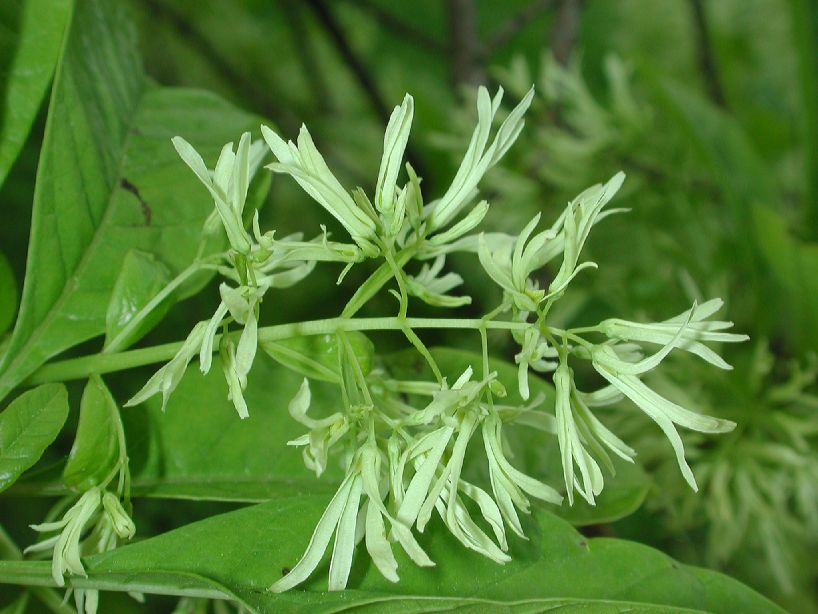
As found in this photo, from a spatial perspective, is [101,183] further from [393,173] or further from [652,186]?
[652,186]

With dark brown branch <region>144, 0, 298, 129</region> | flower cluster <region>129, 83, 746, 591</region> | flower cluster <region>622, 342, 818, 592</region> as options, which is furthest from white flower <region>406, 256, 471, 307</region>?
dark brown branch <region>144, 0, 298, 129</region>

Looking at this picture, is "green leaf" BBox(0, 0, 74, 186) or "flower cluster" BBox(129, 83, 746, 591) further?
"green leaf" BBox(0, 0, 74, 186)

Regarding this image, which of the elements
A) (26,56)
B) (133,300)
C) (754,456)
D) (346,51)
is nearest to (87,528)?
(133,300)

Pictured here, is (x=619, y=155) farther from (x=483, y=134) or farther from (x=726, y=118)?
(x=483, y=134)

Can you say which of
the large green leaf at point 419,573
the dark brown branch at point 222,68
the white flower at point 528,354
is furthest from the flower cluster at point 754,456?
the dark brown branch at point 222,68

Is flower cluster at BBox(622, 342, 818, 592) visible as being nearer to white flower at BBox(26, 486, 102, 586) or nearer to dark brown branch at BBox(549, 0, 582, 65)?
dark brown branch at BBox(549, 0, 582, 65)

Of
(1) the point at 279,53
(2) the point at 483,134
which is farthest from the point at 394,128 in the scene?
(1) the point at 279,53

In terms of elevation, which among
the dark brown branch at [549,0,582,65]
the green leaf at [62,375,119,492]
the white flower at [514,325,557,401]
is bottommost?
the green leaf at [62,375,119,492]
